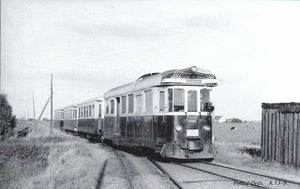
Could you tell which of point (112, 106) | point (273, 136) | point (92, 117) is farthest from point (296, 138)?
point (92, 117)

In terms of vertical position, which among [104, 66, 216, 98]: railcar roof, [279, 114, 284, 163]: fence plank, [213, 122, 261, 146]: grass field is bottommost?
[213, 122, 261, 146]: grass field

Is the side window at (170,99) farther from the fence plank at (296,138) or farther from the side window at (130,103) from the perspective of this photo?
the fence plank at (296,138)

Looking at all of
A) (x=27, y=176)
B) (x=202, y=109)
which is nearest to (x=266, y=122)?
(x=202, y=109)

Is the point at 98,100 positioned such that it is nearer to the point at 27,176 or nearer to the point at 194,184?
the point at 27,176

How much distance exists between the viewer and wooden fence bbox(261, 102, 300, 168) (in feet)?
37.1

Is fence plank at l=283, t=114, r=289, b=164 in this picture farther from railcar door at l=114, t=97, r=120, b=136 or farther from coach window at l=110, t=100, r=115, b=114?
coach window at l=110, t=100, r=115, b=114

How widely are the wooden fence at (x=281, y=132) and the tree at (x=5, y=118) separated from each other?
43.8 feet

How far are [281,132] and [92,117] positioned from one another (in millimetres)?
13808

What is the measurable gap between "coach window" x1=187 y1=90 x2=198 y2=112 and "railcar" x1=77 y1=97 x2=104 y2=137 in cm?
955

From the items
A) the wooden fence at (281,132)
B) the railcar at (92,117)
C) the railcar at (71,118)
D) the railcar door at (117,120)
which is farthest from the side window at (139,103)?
the railcar at (71,118)

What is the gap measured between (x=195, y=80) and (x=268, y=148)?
12.4 ft

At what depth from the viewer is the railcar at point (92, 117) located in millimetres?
21036

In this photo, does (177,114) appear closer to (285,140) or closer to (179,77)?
(179,77)

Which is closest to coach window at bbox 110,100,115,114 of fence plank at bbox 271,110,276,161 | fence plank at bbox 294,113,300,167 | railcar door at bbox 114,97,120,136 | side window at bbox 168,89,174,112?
railcar door at bbox 114,97,120,136
